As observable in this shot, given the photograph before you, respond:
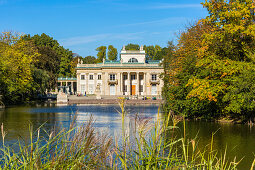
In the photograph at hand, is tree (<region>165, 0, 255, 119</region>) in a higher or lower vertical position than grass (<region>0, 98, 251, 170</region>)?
higher

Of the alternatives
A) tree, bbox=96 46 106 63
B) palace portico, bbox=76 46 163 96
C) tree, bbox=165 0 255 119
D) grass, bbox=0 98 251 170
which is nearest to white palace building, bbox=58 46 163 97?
palace portico, bbox=76 46 163 96

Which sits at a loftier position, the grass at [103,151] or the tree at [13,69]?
the tree at [13,69]

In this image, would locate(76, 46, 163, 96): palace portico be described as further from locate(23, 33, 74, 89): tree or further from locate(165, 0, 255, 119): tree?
locate(165, 0, 255, 119): tree

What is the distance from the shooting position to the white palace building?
79375 millimetres

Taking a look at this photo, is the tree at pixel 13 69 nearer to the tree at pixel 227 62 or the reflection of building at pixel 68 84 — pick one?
the tree at pixel 227 62

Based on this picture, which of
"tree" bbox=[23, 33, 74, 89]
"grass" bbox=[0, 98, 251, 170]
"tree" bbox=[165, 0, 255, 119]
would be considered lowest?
"grass" bbox=[0, 98, 251, 170]

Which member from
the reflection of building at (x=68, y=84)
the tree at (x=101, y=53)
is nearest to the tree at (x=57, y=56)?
the reflection of building at (x=68, y=84)

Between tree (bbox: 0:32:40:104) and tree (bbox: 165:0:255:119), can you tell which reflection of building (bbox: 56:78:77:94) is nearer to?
tree (bbox: 0:32:40:104)

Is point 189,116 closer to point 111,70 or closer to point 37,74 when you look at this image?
point 37,74

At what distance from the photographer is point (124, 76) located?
269ft

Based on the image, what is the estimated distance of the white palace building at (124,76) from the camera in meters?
79.4

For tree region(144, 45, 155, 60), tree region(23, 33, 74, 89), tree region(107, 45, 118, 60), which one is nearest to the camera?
tree region(23, 33, 74, 89)

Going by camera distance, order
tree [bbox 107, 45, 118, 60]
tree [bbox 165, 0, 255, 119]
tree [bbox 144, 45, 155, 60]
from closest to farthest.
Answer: tree [bbox 165, 0, 255, 119], tree [bbox 107, 45, 118, 60], tree [bbox 144, 45, 155, 60]

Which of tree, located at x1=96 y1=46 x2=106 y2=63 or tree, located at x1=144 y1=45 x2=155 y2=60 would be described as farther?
tree, located at x1=144 y1=45 x2=155 y2=60
